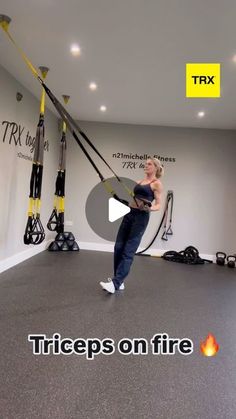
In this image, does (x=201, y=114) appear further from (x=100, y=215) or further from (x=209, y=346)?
(x=209, y=346)

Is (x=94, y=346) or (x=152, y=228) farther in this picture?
(x=152, y=228)

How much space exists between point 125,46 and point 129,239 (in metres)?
1.94

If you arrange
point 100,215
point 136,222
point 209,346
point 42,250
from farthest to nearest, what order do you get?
point 100,215
point 42,250
point 136,222
point 209,346

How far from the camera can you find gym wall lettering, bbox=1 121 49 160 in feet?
12.3

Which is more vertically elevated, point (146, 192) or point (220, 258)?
point (146, 192)

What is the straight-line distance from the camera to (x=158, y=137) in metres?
5.94

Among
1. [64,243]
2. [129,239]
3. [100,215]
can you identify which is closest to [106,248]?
[100,215]

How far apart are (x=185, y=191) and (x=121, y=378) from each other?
4.57 meters

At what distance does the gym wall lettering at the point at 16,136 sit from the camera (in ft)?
12.3

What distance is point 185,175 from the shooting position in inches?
234

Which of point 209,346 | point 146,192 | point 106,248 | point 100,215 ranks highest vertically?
point 146,192

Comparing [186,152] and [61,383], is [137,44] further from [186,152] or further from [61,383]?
[186,152]

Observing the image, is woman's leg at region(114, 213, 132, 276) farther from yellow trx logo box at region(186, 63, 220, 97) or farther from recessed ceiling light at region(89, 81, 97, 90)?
recessed ceiling light at region(89, 81, 97, 90)

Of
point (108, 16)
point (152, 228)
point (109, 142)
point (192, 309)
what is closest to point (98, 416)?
point (192, 309)
